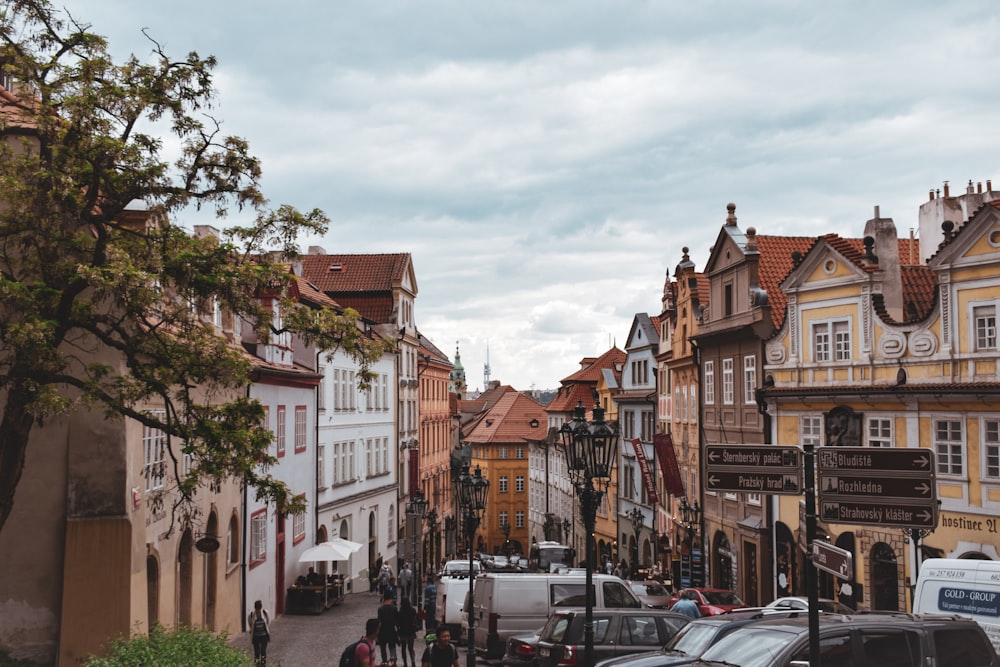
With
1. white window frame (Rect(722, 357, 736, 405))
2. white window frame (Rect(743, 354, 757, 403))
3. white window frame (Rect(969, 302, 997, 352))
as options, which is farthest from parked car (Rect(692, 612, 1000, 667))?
white window frame (Rect(722, 357, 736, 405))

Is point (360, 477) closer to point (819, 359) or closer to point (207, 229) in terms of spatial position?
point (207, 229)

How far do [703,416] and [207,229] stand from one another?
68.1 feet

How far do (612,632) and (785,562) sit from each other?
17.3 m

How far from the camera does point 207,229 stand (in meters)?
28.3

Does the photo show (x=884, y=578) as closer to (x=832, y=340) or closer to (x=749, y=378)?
(x=832, y=340)

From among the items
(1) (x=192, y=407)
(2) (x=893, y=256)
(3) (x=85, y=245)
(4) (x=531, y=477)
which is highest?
(2) (x=893, y=256)

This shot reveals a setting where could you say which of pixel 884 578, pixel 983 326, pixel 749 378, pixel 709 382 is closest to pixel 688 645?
pixel 983 326

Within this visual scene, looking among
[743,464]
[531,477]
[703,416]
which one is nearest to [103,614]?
[743,464]

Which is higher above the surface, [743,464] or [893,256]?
[893,256]

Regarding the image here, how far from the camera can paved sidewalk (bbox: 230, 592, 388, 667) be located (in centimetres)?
2336

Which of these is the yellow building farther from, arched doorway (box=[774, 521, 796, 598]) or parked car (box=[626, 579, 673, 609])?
parked car (box=[626, 579, 673, 609])

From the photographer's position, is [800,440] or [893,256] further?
[800,440]

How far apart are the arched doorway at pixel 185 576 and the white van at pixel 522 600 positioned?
20.9 ft

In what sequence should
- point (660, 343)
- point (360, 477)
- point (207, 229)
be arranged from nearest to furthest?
point (207, 229) < point (360, 477) < point (660, 343)
